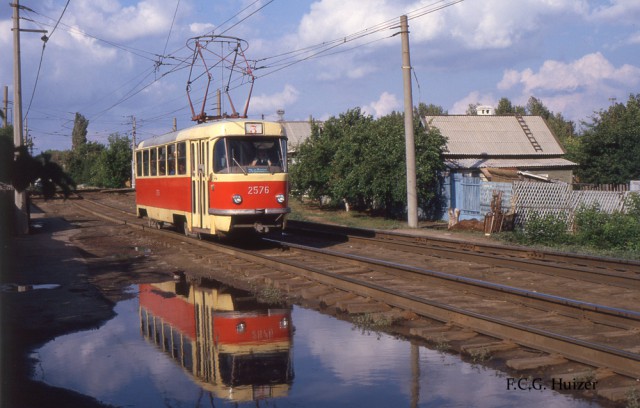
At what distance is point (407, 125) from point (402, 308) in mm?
15793

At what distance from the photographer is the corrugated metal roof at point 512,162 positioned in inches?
1442

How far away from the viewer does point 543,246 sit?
19000mm

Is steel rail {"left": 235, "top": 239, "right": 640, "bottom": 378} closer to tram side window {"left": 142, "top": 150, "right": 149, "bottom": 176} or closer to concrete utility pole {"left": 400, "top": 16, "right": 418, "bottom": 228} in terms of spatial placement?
tram side window {"left": 142, "top": 150, "right": 149, "bottom": 176}

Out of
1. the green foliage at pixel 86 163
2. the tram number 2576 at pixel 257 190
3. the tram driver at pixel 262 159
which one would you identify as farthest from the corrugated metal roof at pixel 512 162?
the green foliage at pixel 86 163

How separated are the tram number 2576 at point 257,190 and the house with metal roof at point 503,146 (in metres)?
17.4

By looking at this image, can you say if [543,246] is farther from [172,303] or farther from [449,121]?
[449,121]

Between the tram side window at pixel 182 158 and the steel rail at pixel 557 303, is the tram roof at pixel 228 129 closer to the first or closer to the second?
the tram side window at pixel 182 158

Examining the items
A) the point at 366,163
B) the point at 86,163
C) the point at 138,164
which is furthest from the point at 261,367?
the point at 86,163

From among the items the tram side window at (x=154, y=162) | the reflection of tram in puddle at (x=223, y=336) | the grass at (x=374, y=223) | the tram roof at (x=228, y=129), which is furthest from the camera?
the tram side window at (x=154, y=162)

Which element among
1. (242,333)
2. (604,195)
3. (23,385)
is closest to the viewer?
(23,385)

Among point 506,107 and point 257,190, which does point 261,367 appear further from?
point 506,107

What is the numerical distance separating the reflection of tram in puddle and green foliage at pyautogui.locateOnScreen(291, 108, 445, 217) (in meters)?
17.2

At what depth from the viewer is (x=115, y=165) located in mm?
74188

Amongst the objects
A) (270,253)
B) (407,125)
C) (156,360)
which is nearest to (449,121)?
(407,125)
